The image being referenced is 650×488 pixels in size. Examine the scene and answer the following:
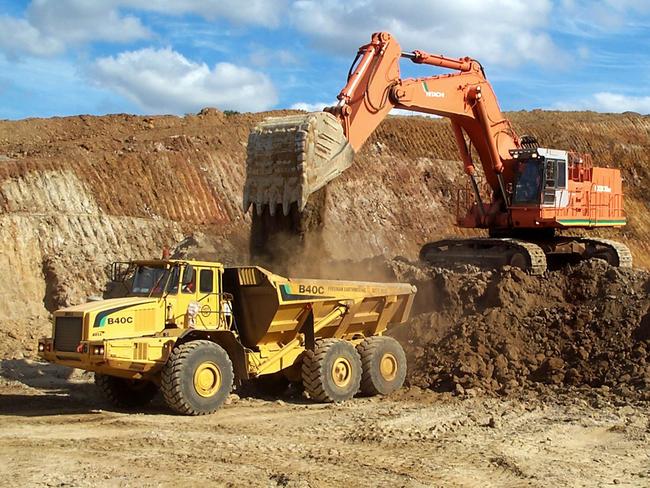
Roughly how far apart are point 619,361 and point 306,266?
17.2ft

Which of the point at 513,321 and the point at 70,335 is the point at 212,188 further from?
the point at 70,335

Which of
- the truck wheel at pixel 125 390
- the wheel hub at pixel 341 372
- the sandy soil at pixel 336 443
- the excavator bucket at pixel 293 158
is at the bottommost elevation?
the sandy soil at pixel 336 443

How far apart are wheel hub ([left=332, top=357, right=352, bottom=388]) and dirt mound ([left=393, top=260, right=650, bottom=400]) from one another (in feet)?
5.00

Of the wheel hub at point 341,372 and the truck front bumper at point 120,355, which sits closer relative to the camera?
the truck front bumper at point 120,355

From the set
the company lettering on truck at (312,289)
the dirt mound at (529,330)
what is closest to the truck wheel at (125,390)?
the company lettering on truck at (312,289)

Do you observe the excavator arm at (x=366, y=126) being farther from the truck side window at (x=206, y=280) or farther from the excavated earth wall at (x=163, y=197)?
the truck side window at (x=206, y=280)

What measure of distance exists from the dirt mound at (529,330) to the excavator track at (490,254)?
1357mm

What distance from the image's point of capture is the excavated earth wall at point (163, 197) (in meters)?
19.8

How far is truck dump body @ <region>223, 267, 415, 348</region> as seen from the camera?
457 inches

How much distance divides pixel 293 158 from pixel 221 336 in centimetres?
333

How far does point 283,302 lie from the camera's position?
11.5 meters

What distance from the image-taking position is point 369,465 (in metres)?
8.25

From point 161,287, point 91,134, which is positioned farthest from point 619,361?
point 91,134

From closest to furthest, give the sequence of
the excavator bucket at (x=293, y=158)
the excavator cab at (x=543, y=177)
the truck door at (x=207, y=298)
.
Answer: the truck door at (x=207, y=298)
the excavator bucket at (x=293, y=158)
the excavator cab at (x=543, y=177)
